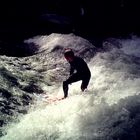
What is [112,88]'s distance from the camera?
10.0m

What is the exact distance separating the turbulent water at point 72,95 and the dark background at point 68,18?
1.10 m

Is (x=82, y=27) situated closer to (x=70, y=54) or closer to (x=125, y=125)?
Result: (x=70, y=54)

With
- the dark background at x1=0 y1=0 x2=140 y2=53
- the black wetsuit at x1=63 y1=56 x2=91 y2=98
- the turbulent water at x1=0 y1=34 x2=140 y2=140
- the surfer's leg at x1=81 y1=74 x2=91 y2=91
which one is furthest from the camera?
the dark background at x1=0 y1=0 x2=140 y2=53

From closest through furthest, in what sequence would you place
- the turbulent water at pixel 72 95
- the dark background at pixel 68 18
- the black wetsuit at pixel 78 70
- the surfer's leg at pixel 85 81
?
the turbulent water at pixel 72 95
the black wetsuit at pixel 78 70
the surfer's leg at pixel 85 81
the dark background at pixel 68 18

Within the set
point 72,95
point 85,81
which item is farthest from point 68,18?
point 85,81

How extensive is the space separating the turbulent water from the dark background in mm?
1103

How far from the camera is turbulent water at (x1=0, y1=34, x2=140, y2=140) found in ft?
24.1

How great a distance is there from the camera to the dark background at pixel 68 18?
52.3 ft

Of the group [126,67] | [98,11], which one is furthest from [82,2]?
[126,67]

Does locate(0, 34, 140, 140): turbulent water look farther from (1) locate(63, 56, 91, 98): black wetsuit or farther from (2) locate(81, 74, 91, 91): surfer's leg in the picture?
(1) locate(63, 56, 91, 98): black wetsuit

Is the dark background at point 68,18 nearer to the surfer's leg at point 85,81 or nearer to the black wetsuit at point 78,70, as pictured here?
the surfer's leg at point 85,81

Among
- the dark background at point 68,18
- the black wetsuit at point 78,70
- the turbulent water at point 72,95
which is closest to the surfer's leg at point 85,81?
the black wetsuit at point 78,70

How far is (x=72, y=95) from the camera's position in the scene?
9930 mm

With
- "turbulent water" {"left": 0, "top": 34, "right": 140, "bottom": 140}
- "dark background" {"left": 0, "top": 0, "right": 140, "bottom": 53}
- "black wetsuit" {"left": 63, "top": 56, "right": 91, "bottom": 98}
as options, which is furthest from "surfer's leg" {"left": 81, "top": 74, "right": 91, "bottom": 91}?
"dark background" {"left": 0, "top": 0, "right": 140, "bottom": 53}
